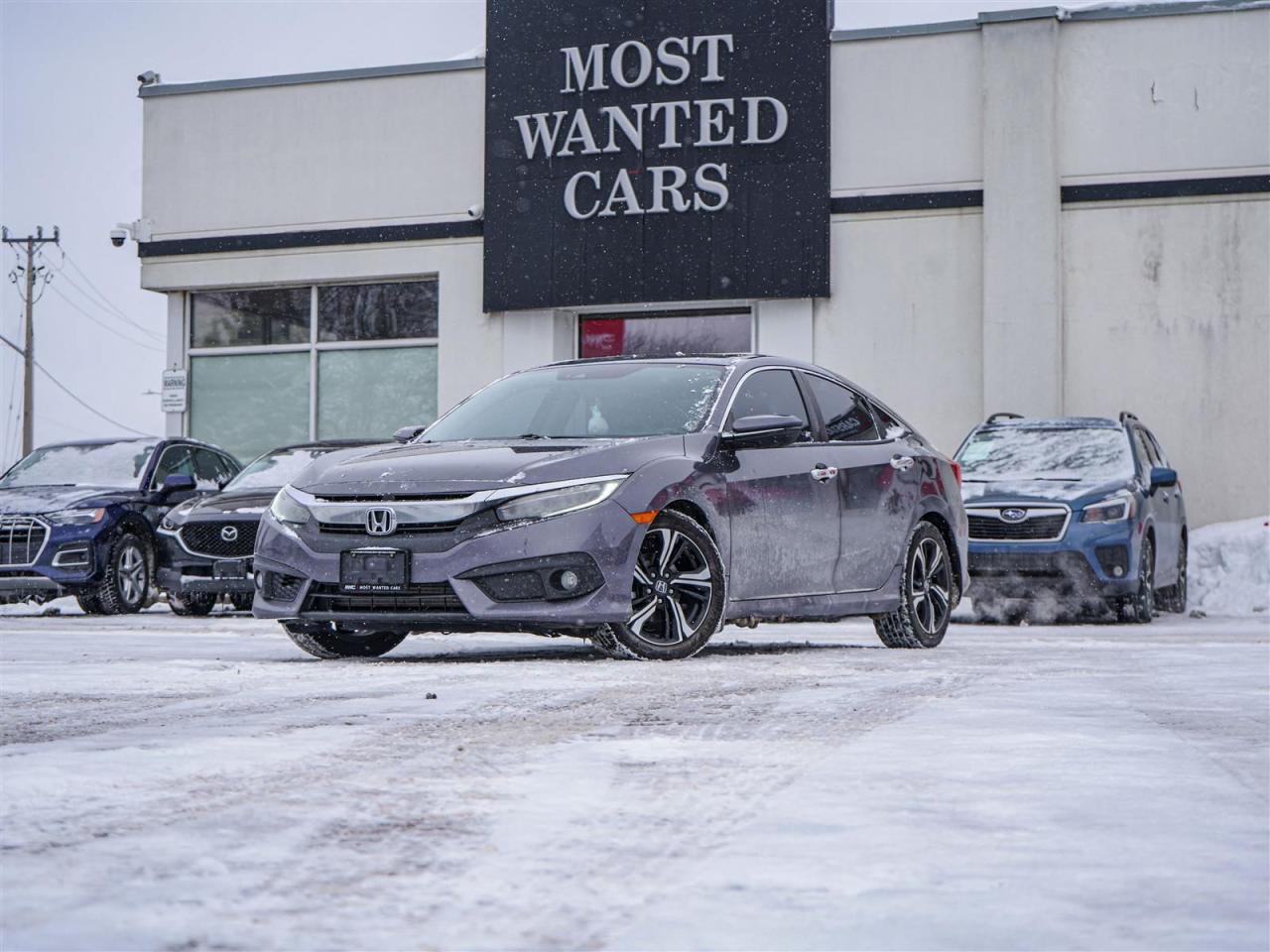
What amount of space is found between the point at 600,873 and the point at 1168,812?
1.42 m

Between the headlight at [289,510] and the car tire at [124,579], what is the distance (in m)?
7.75

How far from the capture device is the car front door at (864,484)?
382 inches

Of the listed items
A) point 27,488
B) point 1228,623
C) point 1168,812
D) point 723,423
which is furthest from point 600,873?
point 27,488

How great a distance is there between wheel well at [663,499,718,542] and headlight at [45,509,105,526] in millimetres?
8908

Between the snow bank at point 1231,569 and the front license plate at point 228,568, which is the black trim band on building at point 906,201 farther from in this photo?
the front license plate at point 228,568

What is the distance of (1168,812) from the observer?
4004 mm

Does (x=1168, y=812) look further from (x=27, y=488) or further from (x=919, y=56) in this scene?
(x=919, y=56)

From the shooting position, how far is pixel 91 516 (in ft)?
52.7

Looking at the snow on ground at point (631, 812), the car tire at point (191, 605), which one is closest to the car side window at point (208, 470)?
the car tire at point (191, 605)

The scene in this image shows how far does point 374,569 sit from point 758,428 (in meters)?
2.01

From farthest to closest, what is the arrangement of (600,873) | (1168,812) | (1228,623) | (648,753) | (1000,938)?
(1228,623) < (648,753) < (1168,812) < (600,873) < (1000,938)

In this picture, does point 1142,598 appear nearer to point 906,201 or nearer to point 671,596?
point 671,596

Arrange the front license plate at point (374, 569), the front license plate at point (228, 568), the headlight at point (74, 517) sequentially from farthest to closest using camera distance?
1. the headlight at point (74, 517)
2. the front license plate at point (228, 568)
3. the front license plate at point (374, 569)

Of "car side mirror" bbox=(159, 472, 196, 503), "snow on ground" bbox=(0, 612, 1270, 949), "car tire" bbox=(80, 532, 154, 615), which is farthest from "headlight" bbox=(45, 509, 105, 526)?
"snow on ground" bbox=(0, 612, 1270, 949)
